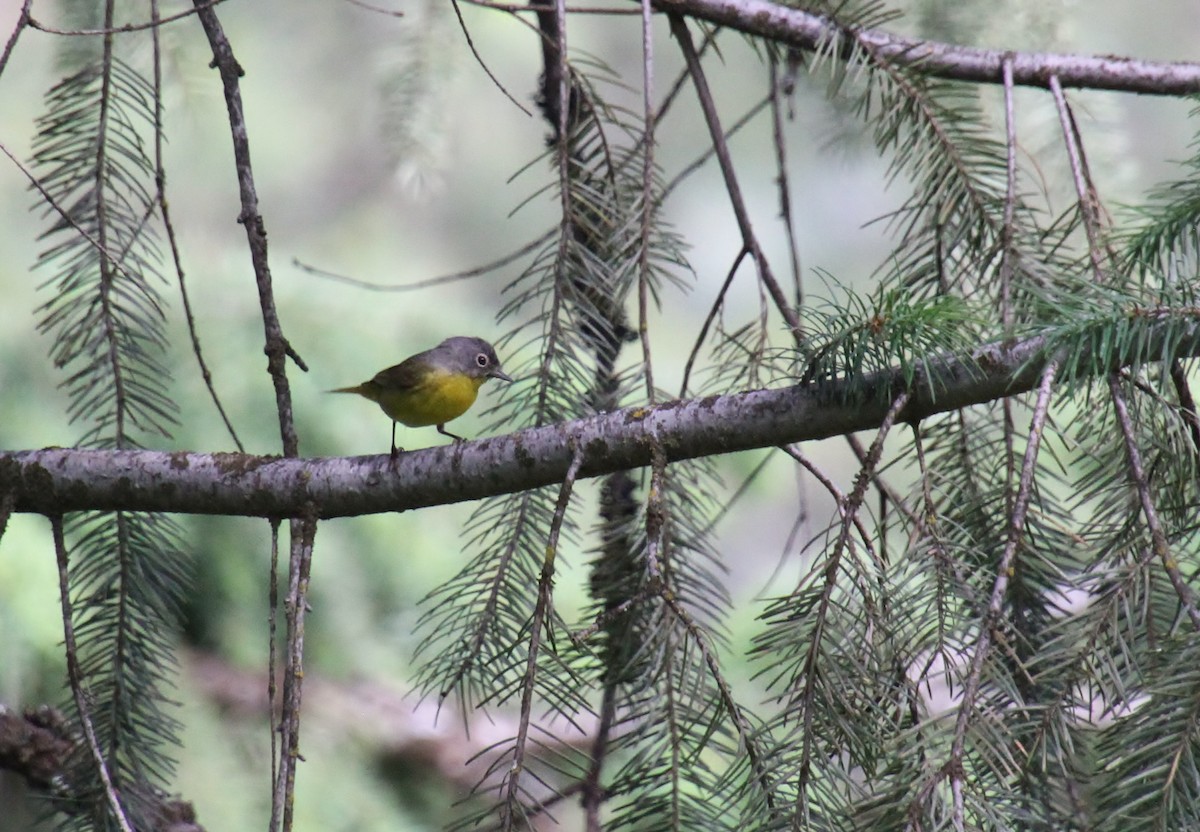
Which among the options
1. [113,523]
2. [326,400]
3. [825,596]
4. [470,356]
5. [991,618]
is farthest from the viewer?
[326,400]

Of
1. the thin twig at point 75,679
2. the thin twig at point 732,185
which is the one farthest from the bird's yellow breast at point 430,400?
the thin twig at point 75,679

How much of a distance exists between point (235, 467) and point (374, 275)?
11.3 feet

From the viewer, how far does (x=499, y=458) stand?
1.48m

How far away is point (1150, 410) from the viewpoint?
4.79 feet

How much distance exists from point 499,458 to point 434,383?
107cm

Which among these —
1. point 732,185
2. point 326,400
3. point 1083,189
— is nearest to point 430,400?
point 326,400

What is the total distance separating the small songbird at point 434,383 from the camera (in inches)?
98.1

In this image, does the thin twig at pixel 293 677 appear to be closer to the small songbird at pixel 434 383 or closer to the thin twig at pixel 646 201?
the thin twig at pixel 646 201

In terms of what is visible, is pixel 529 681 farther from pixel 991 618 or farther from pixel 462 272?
pixel 462 272

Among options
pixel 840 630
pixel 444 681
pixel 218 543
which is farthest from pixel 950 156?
pixel 218 543

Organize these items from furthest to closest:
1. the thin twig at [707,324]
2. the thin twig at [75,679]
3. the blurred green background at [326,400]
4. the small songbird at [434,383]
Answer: the small songbird at [434,383]
the blurred green background at [326,400]
the thin twig at [707,324]
the thin twig at [75,679]

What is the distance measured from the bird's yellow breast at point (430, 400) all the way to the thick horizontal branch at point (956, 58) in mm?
959

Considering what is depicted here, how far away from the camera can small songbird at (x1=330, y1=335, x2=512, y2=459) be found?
2492mm

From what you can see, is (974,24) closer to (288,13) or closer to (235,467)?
(235,467)
